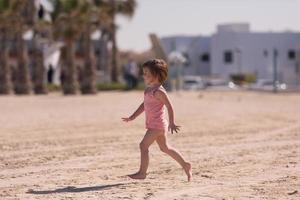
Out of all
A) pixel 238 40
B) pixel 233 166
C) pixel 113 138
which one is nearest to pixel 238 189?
pixel 233 166

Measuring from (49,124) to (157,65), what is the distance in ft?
29.6

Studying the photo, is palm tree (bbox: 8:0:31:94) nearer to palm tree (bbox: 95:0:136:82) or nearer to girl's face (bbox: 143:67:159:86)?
palm tree (bbox: 95:0:136:82)

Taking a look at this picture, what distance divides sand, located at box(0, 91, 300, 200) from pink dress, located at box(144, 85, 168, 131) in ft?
2.02

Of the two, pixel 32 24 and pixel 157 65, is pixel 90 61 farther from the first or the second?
pixel 157 65

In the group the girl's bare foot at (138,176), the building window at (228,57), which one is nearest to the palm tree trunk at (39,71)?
the girl's bare foot at (138,176)

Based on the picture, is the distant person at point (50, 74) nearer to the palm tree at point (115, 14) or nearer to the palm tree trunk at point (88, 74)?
the palm tree at point (115, 14)

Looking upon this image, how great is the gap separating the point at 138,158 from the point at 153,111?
2380 millimetres

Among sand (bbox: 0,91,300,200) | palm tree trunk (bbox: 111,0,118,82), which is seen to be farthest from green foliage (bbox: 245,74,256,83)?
sand (bbox: 0,91,300,200)

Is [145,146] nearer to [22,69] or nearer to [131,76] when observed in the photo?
[131,76]

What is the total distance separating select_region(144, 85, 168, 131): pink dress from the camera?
8086 millimetres

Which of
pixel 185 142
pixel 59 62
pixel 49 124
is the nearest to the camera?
pixel 185 142

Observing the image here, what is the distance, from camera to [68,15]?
37562mm

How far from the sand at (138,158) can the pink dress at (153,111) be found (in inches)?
24.2

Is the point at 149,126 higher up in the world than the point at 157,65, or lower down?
lower down
